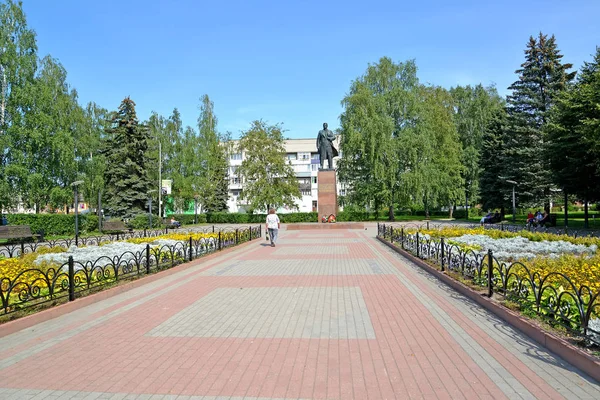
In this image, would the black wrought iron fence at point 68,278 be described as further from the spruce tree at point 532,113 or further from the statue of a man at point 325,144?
the spruce tree at point 532,113

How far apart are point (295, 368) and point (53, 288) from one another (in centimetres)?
460

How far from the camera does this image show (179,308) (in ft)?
21.6

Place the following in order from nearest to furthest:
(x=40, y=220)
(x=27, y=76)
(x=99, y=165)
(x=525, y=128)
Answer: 1. (x=40, y=220)
2. (x=27, y=76)
3. (x=525, y=128)
4. (x=99, y=165)

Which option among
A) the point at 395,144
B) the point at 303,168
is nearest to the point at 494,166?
the point at 395,144

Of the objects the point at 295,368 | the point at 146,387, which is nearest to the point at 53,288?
the point at 146,387

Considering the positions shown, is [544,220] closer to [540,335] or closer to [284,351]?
[540,335]

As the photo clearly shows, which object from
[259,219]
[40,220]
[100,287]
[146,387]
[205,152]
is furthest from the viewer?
[205,152]

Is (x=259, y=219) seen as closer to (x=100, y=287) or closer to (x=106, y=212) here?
(x=106, y=212)

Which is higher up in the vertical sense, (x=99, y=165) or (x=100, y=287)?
(x=99, y=165)

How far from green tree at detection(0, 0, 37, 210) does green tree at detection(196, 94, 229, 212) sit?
2380 cm

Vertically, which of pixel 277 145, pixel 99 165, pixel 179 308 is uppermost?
pixel 277 145

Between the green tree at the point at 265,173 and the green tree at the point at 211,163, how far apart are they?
262 inches

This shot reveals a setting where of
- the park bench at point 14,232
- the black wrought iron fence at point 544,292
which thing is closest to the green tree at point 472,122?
the black wrought iron fence at point 544,292

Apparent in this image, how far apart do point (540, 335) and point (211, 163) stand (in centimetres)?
4932
